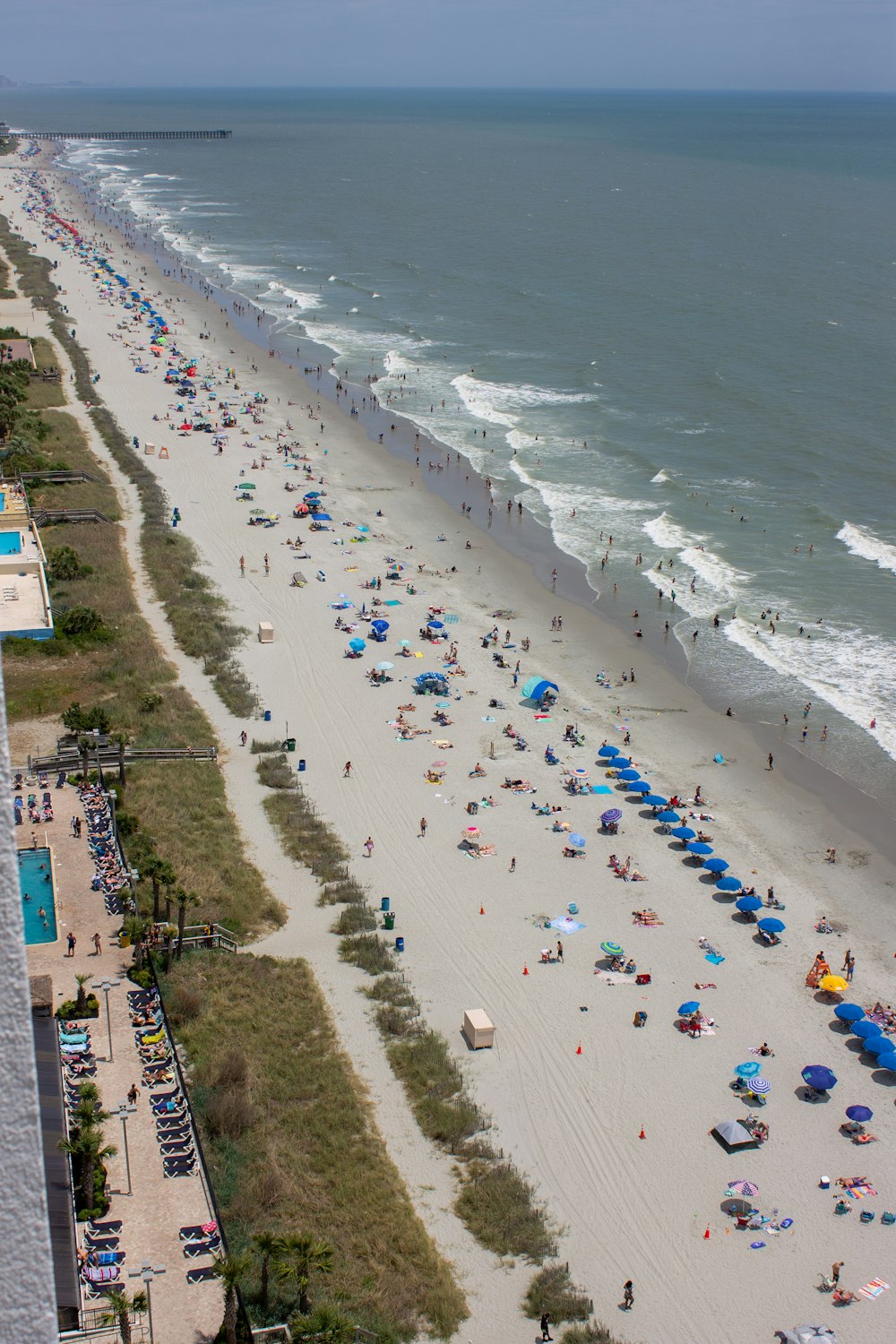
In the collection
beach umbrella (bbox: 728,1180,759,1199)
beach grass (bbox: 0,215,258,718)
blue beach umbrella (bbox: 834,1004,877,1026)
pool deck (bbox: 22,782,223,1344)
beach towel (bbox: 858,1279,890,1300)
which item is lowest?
beach towel (bbox: 858,1279,890,1300)

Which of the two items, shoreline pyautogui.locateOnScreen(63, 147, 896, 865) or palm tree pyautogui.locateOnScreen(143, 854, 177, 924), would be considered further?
shoreline pyautogui.locateOnScreen(63, 147, 896, 865)

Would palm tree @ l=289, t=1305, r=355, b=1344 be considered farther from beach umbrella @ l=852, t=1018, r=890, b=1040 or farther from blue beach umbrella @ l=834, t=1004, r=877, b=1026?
blue beach umbrella @ l=834, t=1004, r=877, b=1026

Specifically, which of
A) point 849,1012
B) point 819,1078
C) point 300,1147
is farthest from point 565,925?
point 300,1147

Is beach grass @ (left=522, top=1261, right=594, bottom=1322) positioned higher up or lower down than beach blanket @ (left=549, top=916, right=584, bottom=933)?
lower down

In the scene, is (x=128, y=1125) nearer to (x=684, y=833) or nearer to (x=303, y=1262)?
(x=303, y=1262)

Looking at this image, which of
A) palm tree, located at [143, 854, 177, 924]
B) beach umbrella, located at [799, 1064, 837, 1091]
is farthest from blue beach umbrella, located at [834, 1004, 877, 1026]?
palm tree, located at [143, 854, 177, 924]

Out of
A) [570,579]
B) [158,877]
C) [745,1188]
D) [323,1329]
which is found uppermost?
[570,579]

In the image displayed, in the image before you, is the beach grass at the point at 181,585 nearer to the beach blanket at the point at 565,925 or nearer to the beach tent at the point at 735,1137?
the beach blanket at the point at 565,925
